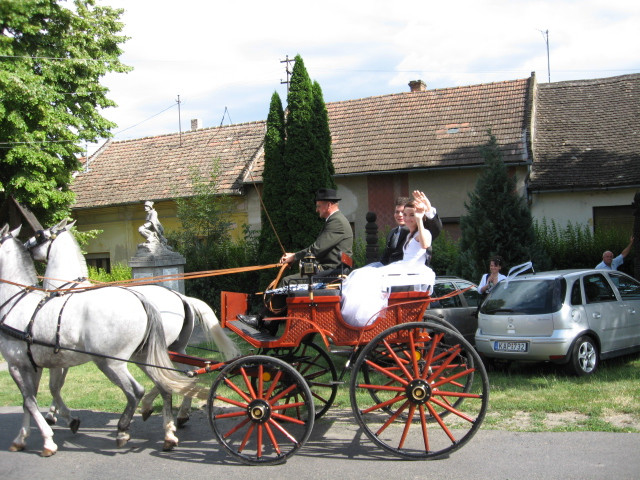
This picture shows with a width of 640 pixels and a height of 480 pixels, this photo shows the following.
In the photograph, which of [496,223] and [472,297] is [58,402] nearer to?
[472,297]

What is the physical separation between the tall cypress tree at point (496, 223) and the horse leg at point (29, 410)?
9.05 meters

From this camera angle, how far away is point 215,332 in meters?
6.27

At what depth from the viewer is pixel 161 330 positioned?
5875 mm

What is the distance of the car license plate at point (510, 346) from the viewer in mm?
8148

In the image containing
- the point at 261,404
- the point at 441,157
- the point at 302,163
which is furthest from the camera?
the point at 441,157

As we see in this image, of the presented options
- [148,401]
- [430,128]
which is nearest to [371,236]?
[148,401]

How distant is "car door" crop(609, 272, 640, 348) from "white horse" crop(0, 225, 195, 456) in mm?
6300

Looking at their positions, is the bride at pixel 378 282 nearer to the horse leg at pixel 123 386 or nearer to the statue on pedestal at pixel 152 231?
the horse leg at pixel 123 386

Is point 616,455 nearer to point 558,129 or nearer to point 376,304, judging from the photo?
point 376,304

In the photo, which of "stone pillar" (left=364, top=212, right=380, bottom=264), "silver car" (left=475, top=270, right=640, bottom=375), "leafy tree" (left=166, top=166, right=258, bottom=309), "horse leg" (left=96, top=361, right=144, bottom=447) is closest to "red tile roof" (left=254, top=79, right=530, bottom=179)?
"leafy tree" (left=166, top=166, right=258, bottom=309)

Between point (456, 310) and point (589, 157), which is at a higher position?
point (589, 157)

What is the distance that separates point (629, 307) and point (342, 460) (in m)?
5.67

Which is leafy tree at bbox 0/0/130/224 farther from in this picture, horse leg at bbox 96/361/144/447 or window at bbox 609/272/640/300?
window at bbox 609/272/640/300

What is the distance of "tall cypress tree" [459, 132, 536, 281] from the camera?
12547mm
